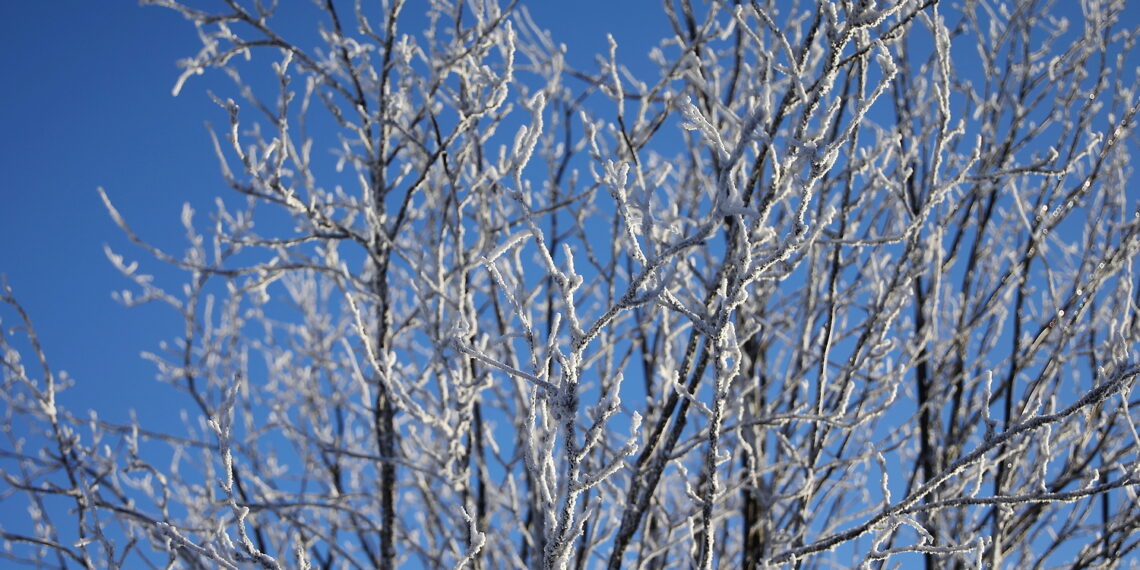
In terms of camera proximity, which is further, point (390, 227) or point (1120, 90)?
point (1120, 90)

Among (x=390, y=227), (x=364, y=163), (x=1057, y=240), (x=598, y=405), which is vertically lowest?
(x=598, y=405)

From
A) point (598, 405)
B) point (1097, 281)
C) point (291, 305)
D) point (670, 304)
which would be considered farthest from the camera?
point (291, 305)

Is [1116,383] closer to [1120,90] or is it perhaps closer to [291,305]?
[1120,90]

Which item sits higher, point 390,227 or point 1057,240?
point 1057,240

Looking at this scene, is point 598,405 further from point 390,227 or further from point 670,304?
point 390,227

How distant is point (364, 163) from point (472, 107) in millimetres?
416

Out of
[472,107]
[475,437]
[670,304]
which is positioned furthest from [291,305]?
[670,304]

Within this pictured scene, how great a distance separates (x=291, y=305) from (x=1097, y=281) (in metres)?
3.86

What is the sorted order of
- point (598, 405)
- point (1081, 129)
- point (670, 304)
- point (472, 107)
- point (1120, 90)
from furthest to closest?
point (1120, 90) < point (1081, 129) < point (472, 107) < point (670, 304) < point (598, 405)

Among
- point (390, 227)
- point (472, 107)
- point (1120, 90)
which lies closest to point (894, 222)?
point (1120, 90)

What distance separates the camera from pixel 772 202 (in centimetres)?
141

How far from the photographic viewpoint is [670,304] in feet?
4.44

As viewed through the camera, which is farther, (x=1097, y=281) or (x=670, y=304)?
(x=1097, y=281)

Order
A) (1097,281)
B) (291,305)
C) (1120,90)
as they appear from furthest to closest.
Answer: (291,305), (1120,90), (1097,281)
